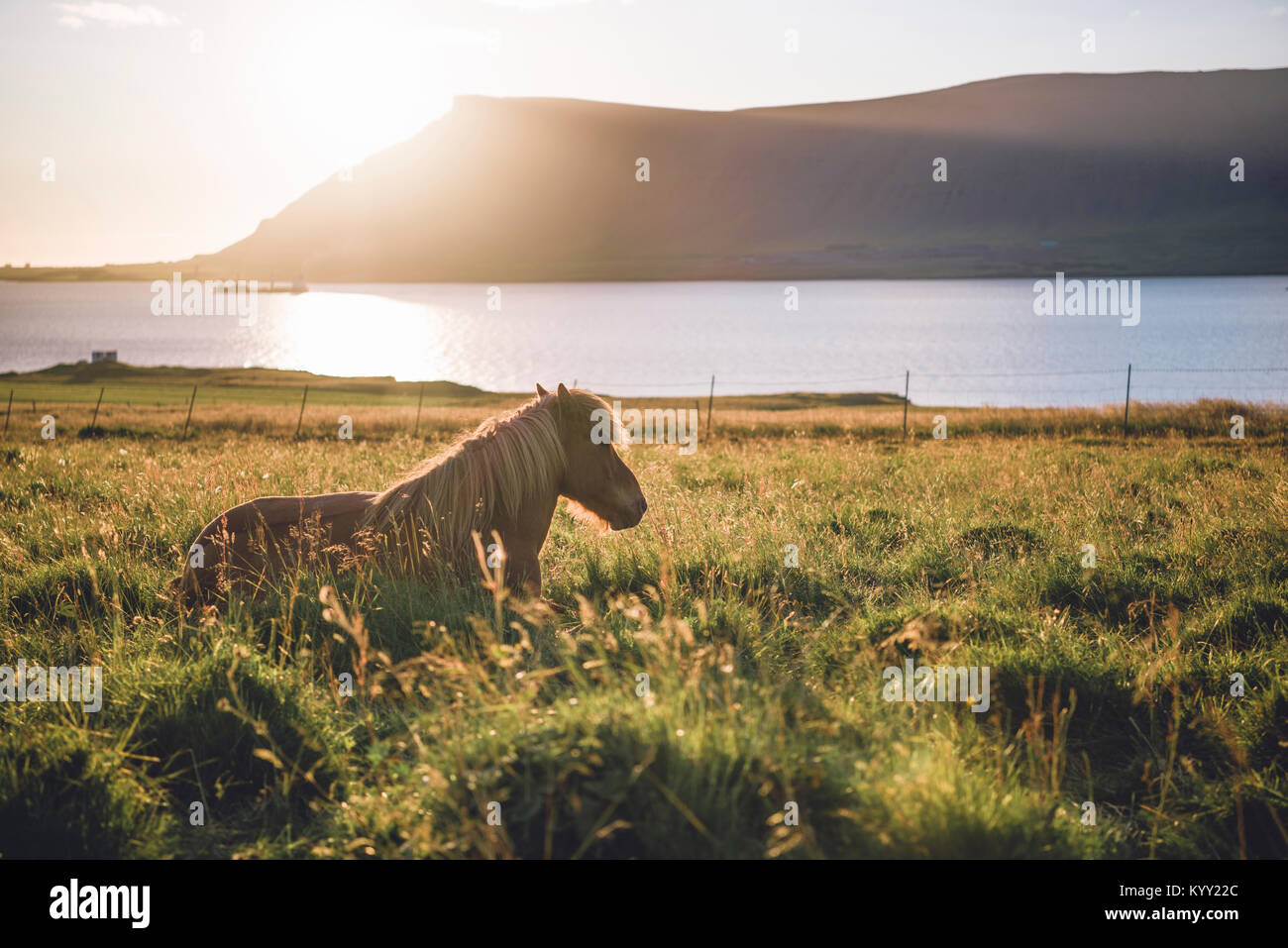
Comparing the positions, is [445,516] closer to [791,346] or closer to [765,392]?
[765,392]

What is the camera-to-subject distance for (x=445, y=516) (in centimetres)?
548

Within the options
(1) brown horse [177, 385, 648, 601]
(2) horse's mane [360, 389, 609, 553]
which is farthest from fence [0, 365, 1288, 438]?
(2) horse's mane [360, 389, 609, 553]

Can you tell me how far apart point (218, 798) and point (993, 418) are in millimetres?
28523

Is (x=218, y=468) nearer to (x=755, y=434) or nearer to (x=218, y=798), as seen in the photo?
(x=218, y=798)

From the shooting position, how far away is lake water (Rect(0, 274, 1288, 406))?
197 ft

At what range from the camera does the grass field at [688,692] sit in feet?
9.61

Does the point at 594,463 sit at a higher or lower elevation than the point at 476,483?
higher

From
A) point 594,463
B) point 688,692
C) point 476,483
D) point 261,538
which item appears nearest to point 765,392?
point 594,463

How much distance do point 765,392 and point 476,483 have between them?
186ft

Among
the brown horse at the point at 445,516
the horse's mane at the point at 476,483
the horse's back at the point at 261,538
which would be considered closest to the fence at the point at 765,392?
the horse's back at the point at 261,538

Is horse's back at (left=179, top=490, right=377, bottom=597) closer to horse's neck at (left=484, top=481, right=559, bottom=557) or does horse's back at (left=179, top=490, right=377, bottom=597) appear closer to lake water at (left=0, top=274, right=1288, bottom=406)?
horse's neck at (left=484, top=481, right=559, bottom=557)
